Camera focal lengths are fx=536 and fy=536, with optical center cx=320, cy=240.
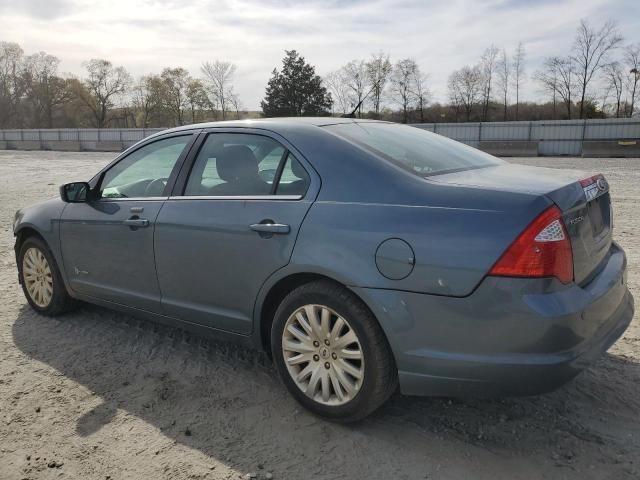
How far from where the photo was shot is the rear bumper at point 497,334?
229 centimetres

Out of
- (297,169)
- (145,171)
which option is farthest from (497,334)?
(145,171)

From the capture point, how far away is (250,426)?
291 cm

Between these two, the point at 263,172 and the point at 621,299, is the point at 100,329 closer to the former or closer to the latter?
the point at 263,172

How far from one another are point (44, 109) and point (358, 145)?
8398 cm

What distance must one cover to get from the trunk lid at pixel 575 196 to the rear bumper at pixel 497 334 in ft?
0.48

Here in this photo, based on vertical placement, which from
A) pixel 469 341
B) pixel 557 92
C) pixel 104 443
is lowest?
pixel 104 443

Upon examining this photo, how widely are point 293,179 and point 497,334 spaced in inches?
54.3

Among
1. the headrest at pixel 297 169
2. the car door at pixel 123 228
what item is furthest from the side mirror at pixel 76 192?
the headrest at pixel 297 169

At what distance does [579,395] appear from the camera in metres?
3.10

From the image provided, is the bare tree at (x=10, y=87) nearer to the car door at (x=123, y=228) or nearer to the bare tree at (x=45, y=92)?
the bare tree at (x=45, y=92)

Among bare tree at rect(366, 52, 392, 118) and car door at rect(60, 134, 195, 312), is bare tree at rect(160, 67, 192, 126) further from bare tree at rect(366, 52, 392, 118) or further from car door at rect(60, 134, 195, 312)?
car door at rect(60, 134, 195, 312)

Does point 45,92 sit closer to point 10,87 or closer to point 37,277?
point 10,87

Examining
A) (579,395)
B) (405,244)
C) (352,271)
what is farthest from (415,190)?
(579,395)

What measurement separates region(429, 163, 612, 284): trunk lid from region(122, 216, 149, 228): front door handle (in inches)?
76.5
